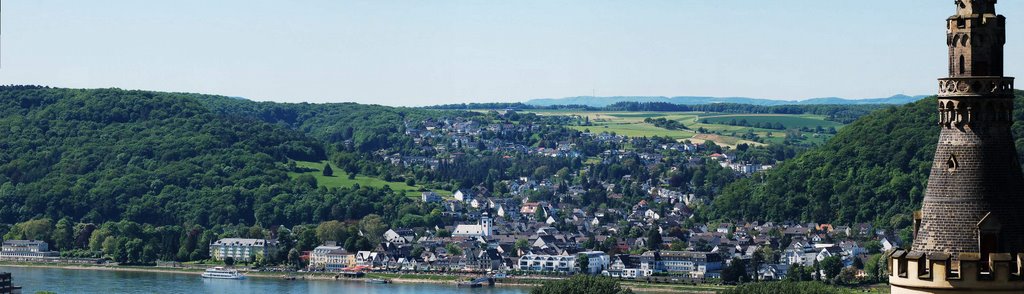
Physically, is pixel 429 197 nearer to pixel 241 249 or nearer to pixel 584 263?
pixel 241 249

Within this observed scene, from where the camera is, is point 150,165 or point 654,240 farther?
point 150,165

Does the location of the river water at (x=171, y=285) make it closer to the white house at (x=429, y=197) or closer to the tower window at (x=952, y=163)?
the white house at (x=429, y=197)

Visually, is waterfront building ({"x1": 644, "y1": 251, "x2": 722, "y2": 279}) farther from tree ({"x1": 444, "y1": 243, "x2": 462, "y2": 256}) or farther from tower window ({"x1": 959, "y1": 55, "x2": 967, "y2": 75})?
tower window ({"x1": 959, "y1": 55, "x2": 967, "y2": 75})

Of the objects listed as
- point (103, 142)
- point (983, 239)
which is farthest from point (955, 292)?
point (103, 142)

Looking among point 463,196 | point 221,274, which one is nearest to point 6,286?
point 221,274

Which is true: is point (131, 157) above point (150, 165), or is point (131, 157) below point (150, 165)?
above

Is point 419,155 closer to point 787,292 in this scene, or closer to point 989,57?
point 787,292
